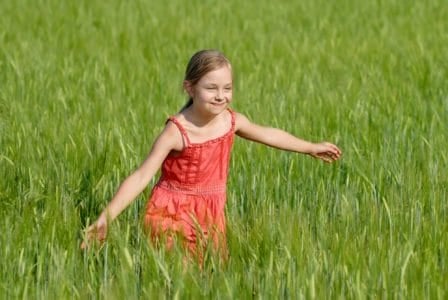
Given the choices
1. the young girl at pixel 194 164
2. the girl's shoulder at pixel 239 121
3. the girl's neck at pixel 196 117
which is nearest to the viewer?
the young girl at pixel 194 164

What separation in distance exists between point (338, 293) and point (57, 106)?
2927 millimetres

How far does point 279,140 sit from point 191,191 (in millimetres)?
338

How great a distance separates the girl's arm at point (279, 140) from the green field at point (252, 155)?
0.16m

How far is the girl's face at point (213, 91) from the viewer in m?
3.16

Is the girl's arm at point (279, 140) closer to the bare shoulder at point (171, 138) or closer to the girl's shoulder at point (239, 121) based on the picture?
the girl's shoulder at point (239, 121)

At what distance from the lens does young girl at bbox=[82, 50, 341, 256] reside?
10.3 feet

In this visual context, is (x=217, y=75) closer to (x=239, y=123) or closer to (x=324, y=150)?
(x=239, y=123)

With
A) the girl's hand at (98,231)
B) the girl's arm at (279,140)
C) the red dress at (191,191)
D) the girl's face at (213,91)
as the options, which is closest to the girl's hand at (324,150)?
the girl's arm at (279,140)

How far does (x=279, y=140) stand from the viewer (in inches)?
136

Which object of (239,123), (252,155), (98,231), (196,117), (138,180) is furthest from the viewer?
(252,155)

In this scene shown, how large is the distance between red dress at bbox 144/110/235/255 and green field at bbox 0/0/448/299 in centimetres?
7

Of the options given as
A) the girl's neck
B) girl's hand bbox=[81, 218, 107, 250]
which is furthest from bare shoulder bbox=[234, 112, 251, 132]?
girl's hand bbox=[81, 218, 107, 250]

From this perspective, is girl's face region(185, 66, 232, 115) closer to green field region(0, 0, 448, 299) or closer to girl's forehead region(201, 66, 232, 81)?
girl's forehead region(201, 66, 232, 81)

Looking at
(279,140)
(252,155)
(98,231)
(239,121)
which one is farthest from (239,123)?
(252,155)
